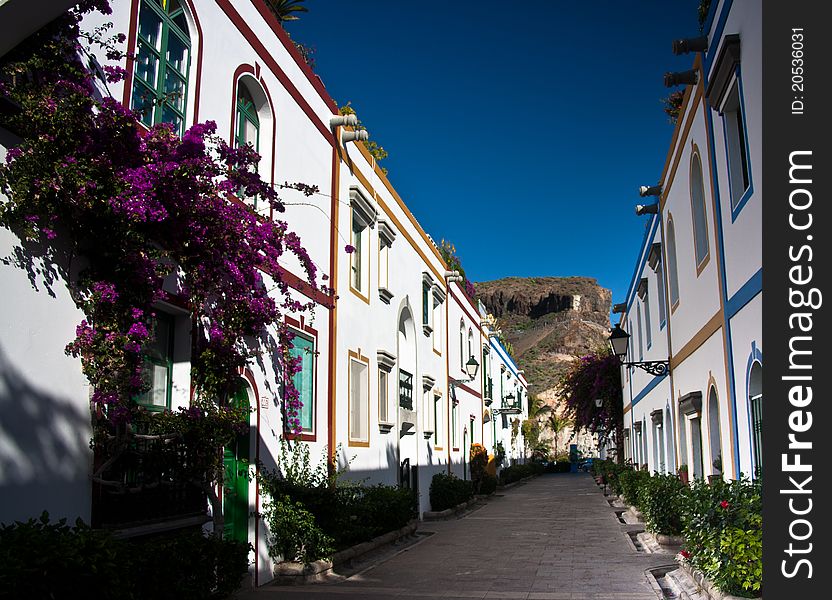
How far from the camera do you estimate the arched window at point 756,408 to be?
28.5 ft

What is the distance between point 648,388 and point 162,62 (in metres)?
16.9

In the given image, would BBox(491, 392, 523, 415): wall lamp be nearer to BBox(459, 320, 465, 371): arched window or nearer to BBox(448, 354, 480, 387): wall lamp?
BBox(459, 320, 465, 371): arched window

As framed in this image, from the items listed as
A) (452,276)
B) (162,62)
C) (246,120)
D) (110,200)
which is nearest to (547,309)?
(452,276)

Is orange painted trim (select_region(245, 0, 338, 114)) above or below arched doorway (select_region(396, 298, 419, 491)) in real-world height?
above

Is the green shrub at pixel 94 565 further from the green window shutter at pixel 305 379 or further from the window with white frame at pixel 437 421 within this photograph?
the window with white frame at pixel 437 421

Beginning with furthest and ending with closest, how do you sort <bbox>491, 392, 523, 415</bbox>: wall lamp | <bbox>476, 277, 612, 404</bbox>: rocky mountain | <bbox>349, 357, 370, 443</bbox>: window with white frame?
<bbox>476, 277, 612, 404</bbox>: rocky mountain → <bbox>491, 392, 523, 415</bbox>: wall lamp → <bbox>349, 357, 370, 443</bbox>: window with white frame

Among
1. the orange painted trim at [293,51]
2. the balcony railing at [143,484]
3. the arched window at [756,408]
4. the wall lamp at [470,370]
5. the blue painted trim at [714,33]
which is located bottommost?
the balcony railing at [143,484]

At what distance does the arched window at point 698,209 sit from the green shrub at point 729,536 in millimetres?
4396

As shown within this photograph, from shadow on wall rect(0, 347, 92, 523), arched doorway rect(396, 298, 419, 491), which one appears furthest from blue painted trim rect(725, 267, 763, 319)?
arched doorway rect(396, 298, 419, 491)

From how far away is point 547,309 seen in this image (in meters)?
145

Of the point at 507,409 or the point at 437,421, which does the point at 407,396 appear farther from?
the point at 507,409

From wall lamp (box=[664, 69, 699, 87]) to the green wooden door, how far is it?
7575 mm

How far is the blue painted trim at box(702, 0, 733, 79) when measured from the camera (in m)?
9.13

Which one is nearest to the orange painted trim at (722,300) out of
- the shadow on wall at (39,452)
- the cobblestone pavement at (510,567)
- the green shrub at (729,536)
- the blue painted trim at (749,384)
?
the blue painted trim at (749,384)
